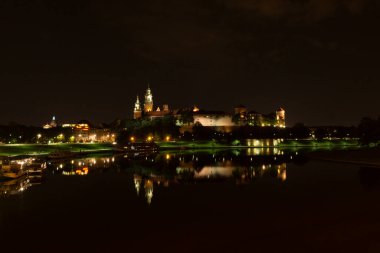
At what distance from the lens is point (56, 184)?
2298 cm

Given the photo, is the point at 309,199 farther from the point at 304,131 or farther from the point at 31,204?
the point at 304,131

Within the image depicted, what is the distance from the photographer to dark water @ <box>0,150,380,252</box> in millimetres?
10664

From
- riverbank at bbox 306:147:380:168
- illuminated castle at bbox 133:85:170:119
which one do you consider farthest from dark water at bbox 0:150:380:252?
illuminated castle at bbox 133:85:170:119

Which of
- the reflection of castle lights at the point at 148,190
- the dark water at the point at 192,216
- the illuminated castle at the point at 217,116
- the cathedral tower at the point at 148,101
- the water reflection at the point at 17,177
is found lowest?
the dark water at the point at 192,216

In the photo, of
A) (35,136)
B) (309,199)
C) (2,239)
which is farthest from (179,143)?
(2,239)

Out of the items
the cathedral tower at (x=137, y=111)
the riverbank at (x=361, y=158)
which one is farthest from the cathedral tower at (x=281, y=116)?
the riverbank at (x=361, y=158)

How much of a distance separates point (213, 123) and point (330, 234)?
415ft

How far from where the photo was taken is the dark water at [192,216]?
10.7 m

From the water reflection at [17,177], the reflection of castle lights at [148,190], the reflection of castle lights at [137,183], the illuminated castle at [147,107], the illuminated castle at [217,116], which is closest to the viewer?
the reflection of castle lights at [148,190]

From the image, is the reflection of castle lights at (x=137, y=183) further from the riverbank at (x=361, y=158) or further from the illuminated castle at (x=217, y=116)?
the illuminated castle at (x=217, y=116)

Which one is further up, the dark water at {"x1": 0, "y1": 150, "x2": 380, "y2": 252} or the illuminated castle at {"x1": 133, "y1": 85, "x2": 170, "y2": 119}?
the illuminated castle at {"x1": 133, "y1": 85, "x2": 170, "y2": 119}

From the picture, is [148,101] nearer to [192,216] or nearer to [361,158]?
[361,158]

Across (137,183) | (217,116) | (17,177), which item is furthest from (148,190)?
(217,116)

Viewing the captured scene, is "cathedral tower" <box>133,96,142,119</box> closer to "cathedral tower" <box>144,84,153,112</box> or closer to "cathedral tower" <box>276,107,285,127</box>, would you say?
"cathedral tower" <box>144,84,153,112</box>
